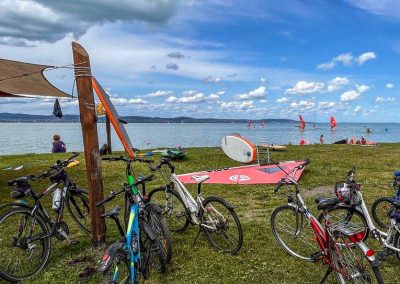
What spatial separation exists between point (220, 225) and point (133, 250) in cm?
189

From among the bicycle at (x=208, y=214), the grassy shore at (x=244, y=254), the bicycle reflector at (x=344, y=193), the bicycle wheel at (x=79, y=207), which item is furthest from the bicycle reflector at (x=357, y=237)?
the bicycle wheel at (x=79, y=207)

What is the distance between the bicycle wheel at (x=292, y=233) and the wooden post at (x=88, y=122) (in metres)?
2.82

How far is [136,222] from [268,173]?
27.2 ft

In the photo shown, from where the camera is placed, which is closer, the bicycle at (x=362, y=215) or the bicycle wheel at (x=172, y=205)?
the bicycle at (x=362, y=215)

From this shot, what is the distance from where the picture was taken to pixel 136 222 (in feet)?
14.4

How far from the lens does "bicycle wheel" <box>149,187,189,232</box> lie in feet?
20.7

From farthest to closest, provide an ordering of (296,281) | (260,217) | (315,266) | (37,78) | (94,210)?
(37,78)
(260,217)
(94,210)
(315,266)
(296,281)

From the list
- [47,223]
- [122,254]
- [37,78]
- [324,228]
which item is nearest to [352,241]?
[324,228]

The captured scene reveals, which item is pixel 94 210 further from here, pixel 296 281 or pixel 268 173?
pixel 268 173

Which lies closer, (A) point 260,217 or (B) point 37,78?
(A) point 260,217

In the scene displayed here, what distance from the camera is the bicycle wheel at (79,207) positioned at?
6.06 metres

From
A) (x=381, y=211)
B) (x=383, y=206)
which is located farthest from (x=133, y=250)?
(x=381, y=211)

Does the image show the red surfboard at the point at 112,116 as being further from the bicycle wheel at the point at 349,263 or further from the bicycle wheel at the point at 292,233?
the bicycle wheel at the point at 349,263

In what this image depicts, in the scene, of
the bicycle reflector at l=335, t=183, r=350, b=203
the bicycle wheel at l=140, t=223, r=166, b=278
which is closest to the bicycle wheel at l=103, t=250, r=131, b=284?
the bicycle wheel at l=140, t=223, r=166, b=278
